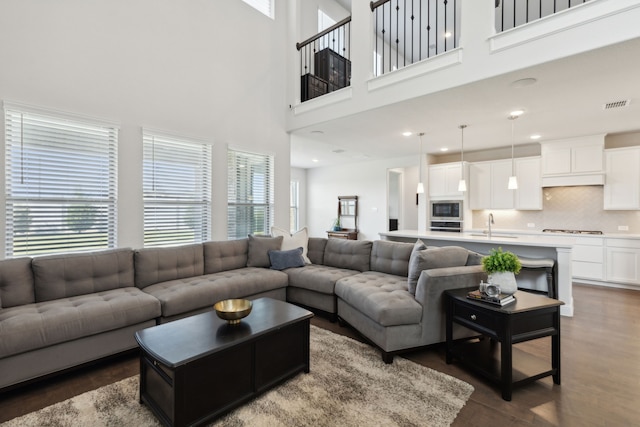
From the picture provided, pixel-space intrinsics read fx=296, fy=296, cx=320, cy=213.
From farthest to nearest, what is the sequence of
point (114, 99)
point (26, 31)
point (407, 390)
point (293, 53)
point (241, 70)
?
point (293, 53) < point (241, 70) < point (114, 99) < point (26, 31) < point (407, 390)

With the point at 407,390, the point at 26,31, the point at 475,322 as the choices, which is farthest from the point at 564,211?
the point at 26,31

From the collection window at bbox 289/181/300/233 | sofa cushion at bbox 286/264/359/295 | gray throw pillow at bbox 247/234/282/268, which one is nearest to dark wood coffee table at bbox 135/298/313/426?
sofa cushion at bbox 286/264/359/295

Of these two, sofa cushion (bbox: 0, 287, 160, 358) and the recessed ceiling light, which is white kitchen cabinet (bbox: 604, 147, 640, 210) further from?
sofa cushion (bbox: 0, 287, 160, 358)

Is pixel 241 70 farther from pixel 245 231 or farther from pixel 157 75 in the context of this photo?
pixel 245 231

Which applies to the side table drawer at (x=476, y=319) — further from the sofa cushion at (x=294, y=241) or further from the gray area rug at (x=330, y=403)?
the sofa cushion at (x=294, y=241)

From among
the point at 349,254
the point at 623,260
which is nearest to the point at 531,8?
the point at 623,260

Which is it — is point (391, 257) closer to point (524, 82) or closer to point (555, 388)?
point (555, 388)

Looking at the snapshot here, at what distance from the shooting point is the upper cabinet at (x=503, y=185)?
19.3 ft

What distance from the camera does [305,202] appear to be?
31.8 feet

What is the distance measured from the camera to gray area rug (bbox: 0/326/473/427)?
5.90 ft

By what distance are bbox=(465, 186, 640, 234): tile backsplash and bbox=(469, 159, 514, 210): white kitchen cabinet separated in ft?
1.49

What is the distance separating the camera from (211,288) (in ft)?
10.1

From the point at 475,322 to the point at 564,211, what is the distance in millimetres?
5242

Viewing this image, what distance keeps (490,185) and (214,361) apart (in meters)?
6.47
